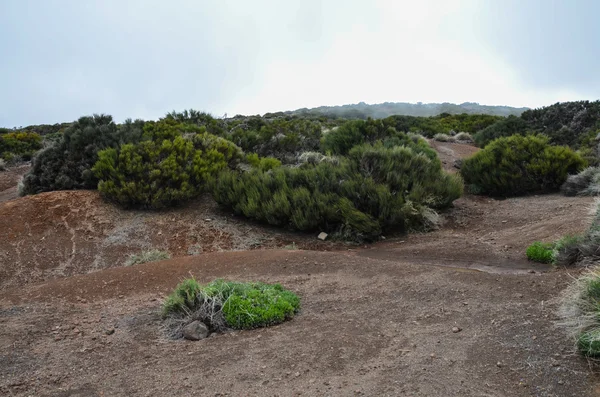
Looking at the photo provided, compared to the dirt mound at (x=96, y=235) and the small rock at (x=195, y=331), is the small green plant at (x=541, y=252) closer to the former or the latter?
the dirt mound at (x=96, y=235)

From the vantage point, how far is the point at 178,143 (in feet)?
41.1

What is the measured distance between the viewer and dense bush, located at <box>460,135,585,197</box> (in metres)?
13.4

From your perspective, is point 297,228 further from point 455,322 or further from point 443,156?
point 443,156

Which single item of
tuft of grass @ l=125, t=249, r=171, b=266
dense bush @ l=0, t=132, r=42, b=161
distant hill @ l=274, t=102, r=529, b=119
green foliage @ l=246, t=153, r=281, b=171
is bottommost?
tuft of grass @ l=125, t=249, r=171, b=266

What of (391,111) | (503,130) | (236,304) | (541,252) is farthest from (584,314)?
(391,111)

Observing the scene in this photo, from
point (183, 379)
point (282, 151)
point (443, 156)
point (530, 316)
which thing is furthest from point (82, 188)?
point (443, 156)

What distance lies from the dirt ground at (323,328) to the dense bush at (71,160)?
2.95m

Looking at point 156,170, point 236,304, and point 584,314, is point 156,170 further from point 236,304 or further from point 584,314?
point 584,314

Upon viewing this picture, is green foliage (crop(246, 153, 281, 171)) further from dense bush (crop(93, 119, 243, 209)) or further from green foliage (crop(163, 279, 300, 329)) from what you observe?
green foliage (crop(163, 279, 300, 329))

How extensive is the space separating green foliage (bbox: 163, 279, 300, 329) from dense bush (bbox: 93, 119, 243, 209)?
6197 millimetres

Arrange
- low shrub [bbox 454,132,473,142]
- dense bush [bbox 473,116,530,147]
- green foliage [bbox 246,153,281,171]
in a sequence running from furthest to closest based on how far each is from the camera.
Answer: low shrub [bbox 454,132,473,142] → dense bush [bbox 473,116,530,147] → green foliage [bbox 246,153,281,171]

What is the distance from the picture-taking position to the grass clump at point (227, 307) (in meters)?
5.19

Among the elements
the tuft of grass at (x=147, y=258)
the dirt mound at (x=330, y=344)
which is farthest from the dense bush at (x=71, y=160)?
the dirt mound at (x=330, y=344)

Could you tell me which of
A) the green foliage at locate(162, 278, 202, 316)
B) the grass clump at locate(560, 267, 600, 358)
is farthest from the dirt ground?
the green foliage at locate(162, 278, 202, 316)
